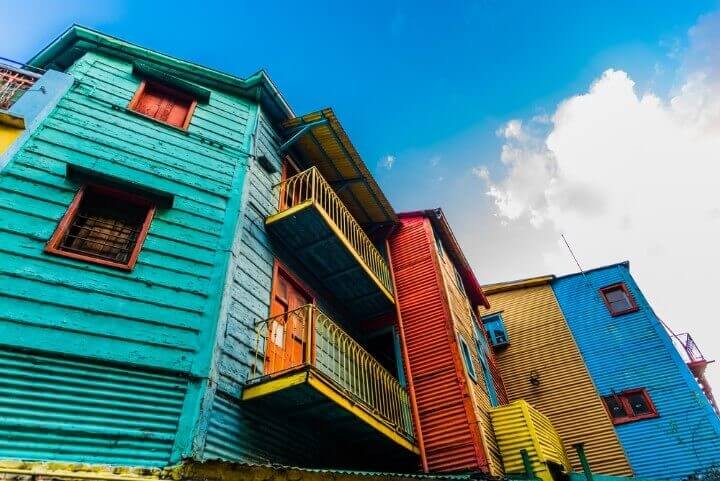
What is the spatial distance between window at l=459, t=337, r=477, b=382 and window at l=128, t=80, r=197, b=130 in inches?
345

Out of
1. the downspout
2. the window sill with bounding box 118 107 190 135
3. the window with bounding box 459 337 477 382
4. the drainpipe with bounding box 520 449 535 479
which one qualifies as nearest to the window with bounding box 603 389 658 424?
the window with bounding box 459 337 477 382

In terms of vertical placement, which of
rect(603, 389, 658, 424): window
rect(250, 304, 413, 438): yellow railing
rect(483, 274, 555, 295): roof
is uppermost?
rect(483, 274, 555, 295): roof

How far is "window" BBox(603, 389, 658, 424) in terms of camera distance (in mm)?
14664

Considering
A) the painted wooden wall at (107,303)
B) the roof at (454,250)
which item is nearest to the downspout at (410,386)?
the roof at (454,250)

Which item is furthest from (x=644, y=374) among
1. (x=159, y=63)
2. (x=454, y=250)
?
(x=159, y=63)

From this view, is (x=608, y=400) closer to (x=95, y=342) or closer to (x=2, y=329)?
(x=95, y=342)

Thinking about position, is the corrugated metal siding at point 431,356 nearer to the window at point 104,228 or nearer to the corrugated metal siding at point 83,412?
the corrugated metal siding at point 83,412

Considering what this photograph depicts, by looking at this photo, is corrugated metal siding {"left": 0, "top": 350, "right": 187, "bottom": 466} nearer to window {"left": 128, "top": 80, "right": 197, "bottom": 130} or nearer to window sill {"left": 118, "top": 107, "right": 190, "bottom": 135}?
window sill {"left": 118, "top": 107, "right": 190, "bottom": 135}

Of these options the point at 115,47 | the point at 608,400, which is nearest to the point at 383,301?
the point at 115,47

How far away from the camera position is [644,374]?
50.9 feet

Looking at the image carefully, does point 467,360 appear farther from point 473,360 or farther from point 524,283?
point 524,283

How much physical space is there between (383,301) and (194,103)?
690 centimetres

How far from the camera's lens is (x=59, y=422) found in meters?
4.76

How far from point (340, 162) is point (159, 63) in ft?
16.9
